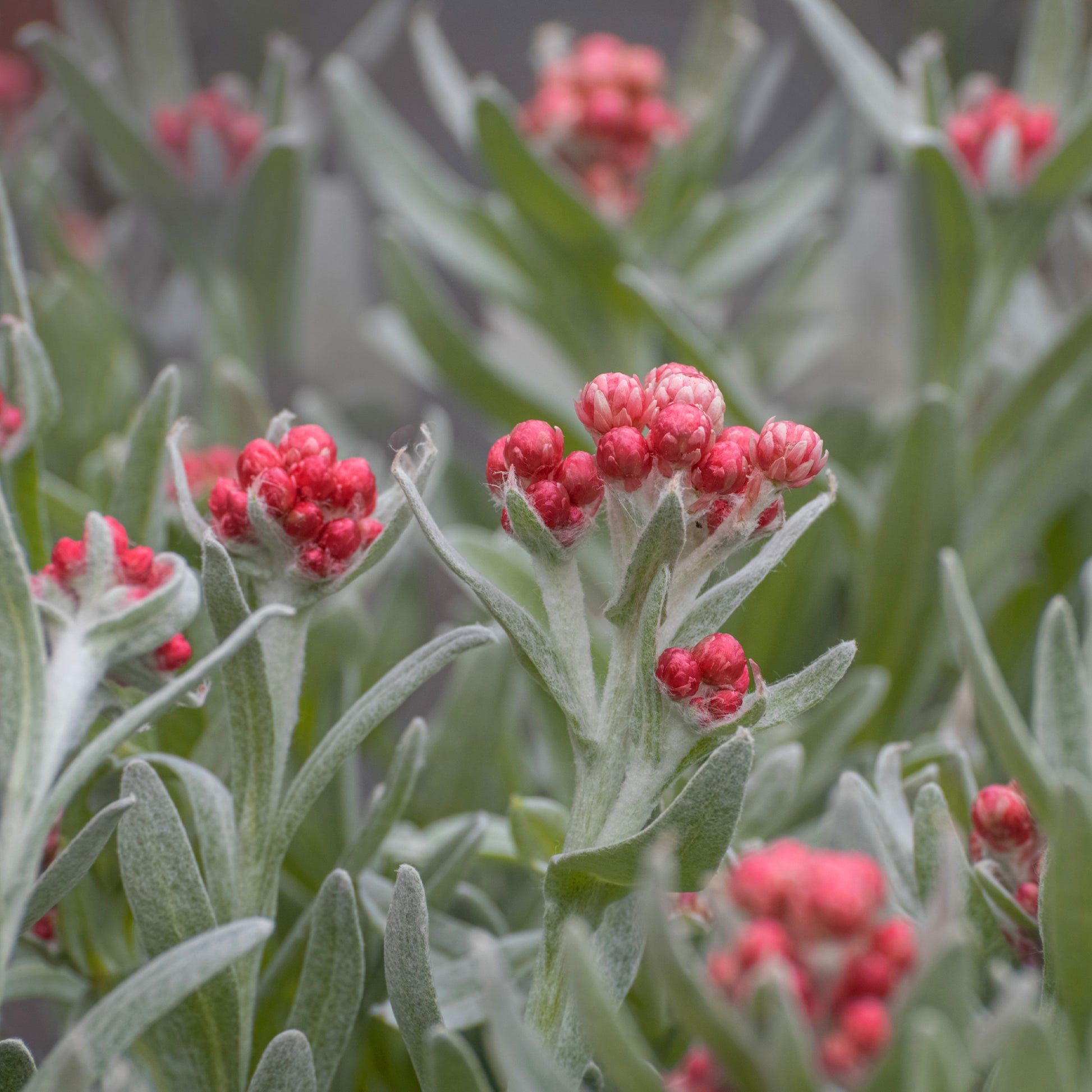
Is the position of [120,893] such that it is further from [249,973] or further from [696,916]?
[696,916]

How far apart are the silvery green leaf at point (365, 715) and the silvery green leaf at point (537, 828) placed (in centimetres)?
12

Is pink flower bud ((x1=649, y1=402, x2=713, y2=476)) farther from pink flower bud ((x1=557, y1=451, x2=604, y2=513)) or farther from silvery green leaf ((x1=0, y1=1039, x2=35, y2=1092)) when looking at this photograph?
silvery green leaf ((x1=0, y1=1039, x2=35, y2=1092))

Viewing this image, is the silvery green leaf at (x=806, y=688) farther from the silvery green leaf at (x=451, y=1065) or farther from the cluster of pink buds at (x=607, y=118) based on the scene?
the cluster of pink buds at (x=607, y=118)

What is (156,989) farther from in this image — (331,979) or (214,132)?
Result: (214,132)

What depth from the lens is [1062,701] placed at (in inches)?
19.7

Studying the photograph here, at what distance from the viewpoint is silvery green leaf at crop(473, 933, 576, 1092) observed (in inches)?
10.9

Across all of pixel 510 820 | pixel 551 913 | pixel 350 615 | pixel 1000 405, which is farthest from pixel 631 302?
pixel 551 913

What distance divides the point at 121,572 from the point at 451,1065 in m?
0.19

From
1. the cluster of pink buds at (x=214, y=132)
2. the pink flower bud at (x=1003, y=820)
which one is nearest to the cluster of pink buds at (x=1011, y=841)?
the pink flower bud at (x=1003, y=820)

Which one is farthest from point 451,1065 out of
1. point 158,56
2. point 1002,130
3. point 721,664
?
point 158,56

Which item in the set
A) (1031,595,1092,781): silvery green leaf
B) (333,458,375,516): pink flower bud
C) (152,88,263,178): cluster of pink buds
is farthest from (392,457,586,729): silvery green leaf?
(152,88,263,178): cluster of pink buds

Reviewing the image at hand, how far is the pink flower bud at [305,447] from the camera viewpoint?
16.3 inches

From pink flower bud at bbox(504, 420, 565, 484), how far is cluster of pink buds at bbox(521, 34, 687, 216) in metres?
0.68

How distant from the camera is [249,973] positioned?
440 millimetres
